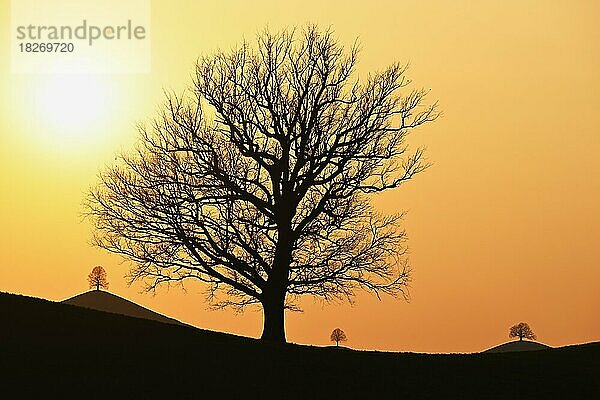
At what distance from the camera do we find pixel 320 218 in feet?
145

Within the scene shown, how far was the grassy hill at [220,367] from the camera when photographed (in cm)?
3023

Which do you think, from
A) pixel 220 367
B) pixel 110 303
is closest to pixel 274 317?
pixel 220 367

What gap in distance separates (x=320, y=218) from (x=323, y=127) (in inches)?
148

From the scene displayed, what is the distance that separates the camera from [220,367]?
32906 millimetres

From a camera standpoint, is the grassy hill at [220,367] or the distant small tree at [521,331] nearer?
the grassy hill at [220,367]

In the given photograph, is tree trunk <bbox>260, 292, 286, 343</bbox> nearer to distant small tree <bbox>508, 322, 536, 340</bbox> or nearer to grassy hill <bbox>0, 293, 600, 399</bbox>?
grassy hill <bbox>0, 293, 600, 399</bbox>

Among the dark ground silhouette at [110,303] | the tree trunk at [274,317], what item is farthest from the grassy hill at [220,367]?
the dark ground silhouette at [110,303]

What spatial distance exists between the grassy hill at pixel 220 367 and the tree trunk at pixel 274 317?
3379 mm

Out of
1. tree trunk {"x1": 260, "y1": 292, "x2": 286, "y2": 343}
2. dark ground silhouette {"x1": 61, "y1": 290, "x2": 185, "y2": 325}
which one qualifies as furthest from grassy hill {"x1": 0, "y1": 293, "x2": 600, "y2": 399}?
dark ground silhouette {"x1": 61, "y1": 290, "x2": 185, "y2": 325}

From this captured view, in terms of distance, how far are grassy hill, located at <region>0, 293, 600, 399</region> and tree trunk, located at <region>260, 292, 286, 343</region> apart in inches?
133

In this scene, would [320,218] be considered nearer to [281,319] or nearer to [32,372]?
[281,319]

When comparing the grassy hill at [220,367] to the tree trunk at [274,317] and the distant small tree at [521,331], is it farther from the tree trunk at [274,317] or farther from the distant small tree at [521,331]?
the distant small tree at [521,331]

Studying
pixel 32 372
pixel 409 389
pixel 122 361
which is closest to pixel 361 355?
pixel 409 389

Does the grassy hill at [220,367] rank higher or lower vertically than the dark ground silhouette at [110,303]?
lower
